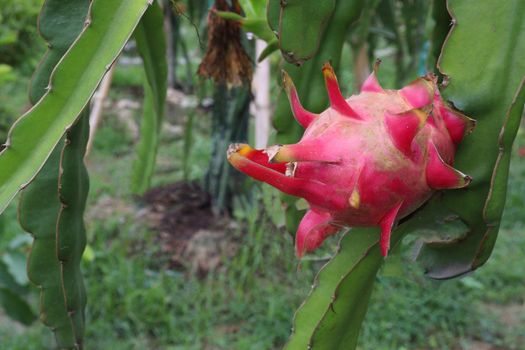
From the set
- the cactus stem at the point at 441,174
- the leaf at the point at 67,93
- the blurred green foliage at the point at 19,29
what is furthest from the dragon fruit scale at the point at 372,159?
the blurred green foliage at the point at 19,29

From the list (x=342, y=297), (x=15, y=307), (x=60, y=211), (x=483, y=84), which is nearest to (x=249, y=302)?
(x=15, y=307)

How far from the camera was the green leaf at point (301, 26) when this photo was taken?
24.6 inches

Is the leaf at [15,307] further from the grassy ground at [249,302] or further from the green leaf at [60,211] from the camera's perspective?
the green leaf at [60,211]

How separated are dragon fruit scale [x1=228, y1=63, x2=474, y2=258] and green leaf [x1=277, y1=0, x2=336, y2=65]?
0.10m

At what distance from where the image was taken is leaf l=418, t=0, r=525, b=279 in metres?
0.55

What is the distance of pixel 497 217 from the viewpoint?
0.54 metres

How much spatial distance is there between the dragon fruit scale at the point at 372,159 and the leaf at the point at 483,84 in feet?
0.05

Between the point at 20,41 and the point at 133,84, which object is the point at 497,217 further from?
the point at 133,84

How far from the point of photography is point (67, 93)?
0.60m

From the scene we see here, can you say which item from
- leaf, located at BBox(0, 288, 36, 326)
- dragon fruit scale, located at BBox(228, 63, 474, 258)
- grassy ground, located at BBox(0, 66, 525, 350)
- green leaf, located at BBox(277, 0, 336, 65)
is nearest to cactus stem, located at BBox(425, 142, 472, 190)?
dragon fruit scale, located at BBox(228, 63, 474, 258)

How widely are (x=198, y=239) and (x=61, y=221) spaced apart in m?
1.87

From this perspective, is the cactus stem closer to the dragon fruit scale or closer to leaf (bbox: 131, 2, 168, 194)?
the dragon fruit scale

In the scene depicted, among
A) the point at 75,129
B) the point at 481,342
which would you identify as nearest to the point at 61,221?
the point at 75,129

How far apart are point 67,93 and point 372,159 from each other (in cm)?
28
